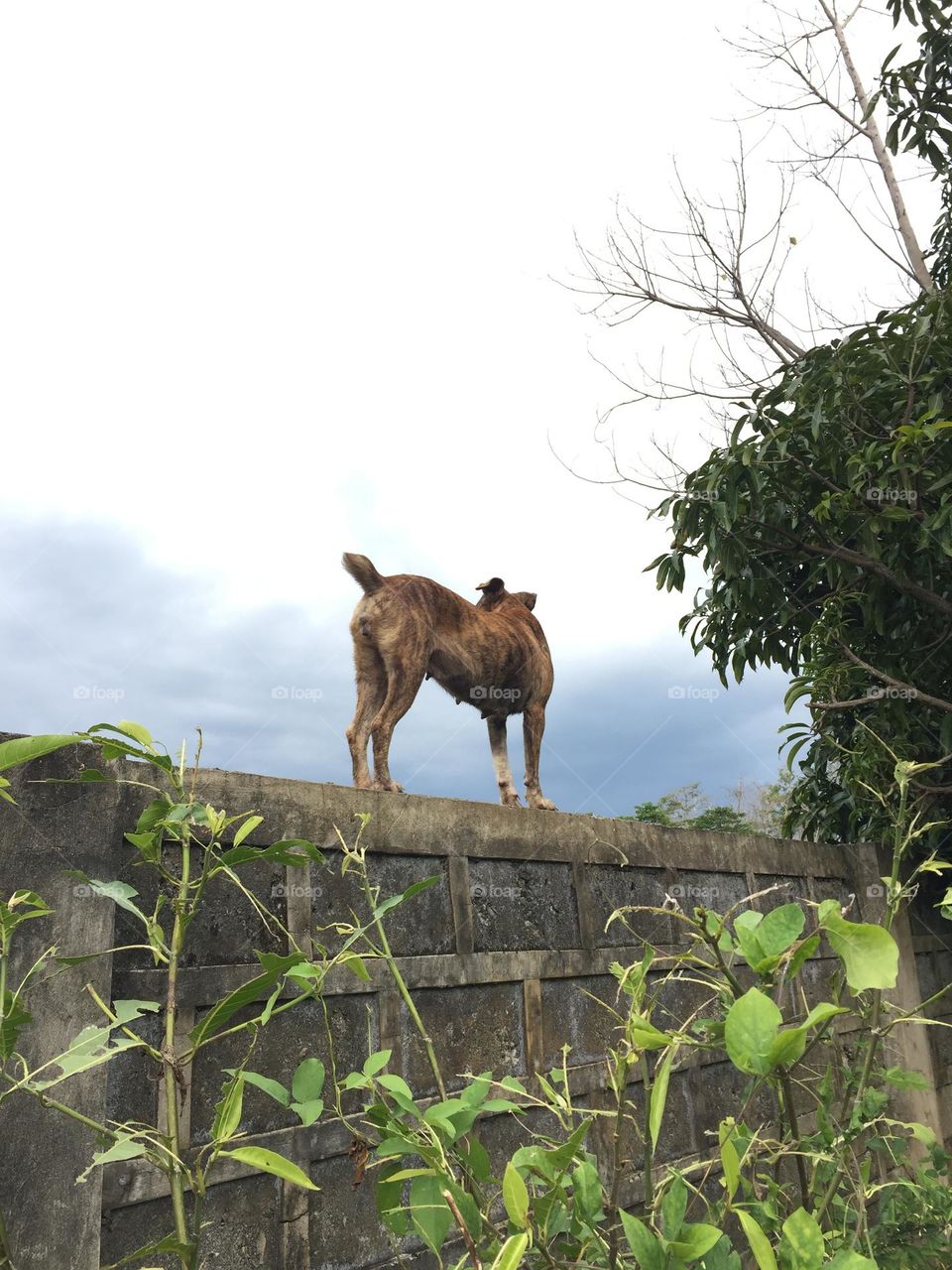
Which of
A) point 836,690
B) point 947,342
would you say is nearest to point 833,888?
point 836,690

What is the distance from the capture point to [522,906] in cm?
408

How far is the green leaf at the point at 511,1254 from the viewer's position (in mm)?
858

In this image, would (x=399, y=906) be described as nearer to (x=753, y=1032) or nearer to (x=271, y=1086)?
(x=271, y=1086)

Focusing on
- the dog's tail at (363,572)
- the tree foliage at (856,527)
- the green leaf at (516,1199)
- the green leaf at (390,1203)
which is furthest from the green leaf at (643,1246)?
the tree foliage at (856,527)

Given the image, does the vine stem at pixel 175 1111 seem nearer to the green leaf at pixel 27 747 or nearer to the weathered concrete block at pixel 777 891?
the green leaf at pixel 27 747

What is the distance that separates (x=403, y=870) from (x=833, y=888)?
163 inches

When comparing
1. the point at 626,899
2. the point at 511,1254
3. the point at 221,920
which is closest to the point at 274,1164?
the point at 511,1254

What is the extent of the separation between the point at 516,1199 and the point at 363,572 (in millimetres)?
3653

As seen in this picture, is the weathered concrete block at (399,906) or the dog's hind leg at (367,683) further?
the dog's hind leg at (367,683)

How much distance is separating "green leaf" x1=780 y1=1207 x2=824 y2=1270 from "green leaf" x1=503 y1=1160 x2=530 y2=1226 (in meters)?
0.29

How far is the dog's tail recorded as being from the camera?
457 cm

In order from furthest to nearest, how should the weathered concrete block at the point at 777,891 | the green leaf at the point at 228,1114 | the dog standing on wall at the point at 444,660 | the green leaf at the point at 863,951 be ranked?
the weathered concrete block at the point at 777,891 < the dog standing on wall at the point at 444,660 < the green leaf at the point at 228,1114 < the green leaf at the point at 863,951

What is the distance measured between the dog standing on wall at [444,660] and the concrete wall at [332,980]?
18.7 inches

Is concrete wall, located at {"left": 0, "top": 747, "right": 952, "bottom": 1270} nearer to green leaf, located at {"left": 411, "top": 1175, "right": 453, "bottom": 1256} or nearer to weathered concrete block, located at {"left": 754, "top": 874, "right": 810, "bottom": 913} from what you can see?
weathered concrete block, located at {"left": 754, "top": 874, "right": 810, "bottom": 913}
